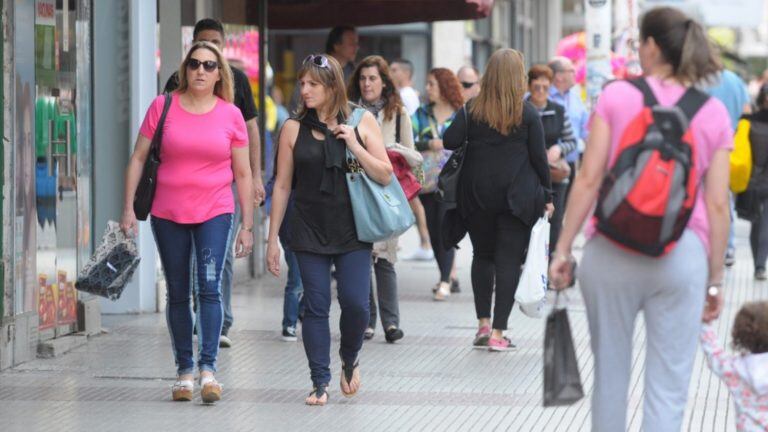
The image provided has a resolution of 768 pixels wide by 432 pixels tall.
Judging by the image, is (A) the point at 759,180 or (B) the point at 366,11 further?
(A) the point at 759,180

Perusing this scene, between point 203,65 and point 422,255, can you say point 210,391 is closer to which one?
point 203,65

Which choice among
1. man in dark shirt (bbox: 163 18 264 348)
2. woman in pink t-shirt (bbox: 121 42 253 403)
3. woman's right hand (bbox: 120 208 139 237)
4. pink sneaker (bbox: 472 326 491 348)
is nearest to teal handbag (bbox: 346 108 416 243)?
woman in pink t-shirt (bbox: 121 42 253 403)

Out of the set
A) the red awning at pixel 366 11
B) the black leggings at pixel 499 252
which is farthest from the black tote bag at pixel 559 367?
the red awning at pixel 366 11

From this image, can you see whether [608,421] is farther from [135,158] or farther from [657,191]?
[135,158]

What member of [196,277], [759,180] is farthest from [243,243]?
[759,180]

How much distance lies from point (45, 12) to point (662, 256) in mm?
5173

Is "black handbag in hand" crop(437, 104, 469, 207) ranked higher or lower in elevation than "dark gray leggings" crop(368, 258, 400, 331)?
higher

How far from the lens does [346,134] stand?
778cm

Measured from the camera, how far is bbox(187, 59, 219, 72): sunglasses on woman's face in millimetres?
7977

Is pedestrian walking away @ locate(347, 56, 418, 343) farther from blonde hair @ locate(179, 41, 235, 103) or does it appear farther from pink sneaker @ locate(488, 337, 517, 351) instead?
blonde hair @ locate(179, 41, 235, 103)

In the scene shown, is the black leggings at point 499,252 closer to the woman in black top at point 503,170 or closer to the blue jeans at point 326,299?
the woman in black top at point 503,170

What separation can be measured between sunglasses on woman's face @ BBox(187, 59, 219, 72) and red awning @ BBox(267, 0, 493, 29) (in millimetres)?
6581

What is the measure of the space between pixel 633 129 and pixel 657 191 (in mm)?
236

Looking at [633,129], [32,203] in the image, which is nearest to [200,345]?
[32,203]
